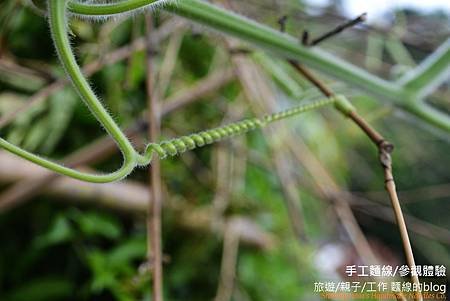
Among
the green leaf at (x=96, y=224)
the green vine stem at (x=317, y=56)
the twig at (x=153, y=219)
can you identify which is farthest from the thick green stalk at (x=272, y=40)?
the green leaf at (x=96, y=224)

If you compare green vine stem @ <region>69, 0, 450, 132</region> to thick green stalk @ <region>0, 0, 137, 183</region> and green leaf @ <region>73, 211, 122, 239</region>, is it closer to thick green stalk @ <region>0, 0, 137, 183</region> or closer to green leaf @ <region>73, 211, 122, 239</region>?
thick green stalk @ <region>0, 0, 137, 183</region>

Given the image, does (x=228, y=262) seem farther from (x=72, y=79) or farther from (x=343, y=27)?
(x=72, y=79)

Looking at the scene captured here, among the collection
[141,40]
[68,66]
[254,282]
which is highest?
[141,40]

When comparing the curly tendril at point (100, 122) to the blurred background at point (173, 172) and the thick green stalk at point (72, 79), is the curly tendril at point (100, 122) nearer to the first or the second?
the thick green stalk at point (72, 79)

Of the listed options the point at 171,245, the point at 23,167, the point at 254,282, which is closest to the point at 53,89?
the point at 23,167

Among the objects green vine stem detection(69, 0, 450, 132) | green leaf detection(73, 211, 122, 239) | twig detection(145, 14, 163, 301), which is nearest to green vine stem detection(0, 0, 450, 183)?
green vine stem detection(69, 0, 450, 132)

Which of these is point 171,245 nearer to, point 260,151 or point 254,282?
point 254,282
